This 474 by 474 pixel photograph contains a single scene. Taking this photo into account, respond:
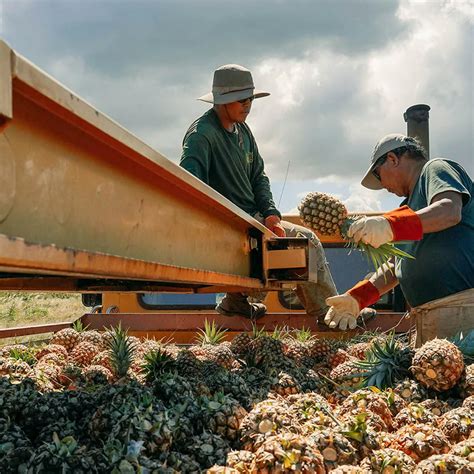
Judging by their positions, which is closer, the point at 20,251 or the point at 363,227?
the point at 20,251

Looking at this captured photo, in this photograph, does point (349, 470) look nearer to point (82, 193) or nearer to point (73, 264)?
point (73, 264)

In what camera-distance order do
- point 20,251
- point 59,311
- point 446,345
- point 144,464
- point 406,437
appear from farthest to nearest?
point 59,311 < point 446,345 < point 406,437 < point 144,464 < point 20,251

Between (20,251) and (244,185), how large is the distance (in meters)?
4.61

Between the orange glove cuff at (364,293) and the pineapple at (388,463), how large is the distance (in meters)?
3.18

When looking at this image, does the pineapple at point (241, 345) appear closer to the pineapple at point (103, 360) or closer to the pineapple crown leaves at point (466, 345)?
the pineapple at point (103, 360)

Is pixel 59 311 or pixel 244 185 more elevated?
pixel 244 185

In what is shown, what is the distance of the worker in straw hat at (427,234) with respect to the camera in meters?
4.79

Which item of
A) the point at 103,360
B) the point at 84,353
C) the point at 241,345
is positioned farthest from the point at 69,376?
the point at 241,345

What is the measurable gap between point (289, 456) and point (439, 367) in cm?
173

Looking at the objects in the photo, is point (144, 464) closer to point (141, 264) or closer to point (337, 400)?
point (141, 264)

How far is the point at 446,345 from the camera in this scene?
158 inches

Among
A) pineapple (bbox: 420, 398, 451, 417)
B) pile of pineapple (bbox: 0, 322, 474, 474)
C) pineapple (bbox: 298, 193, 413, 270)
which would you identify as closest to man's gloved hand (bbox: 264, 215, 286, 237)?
pineapple (bbox: 298, 193, 413, 270)

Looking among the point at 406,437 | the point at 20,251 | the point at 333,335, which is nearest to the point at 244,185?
the point at 333,335

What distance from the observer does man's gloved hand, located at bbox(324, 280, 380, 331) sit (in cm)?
582
